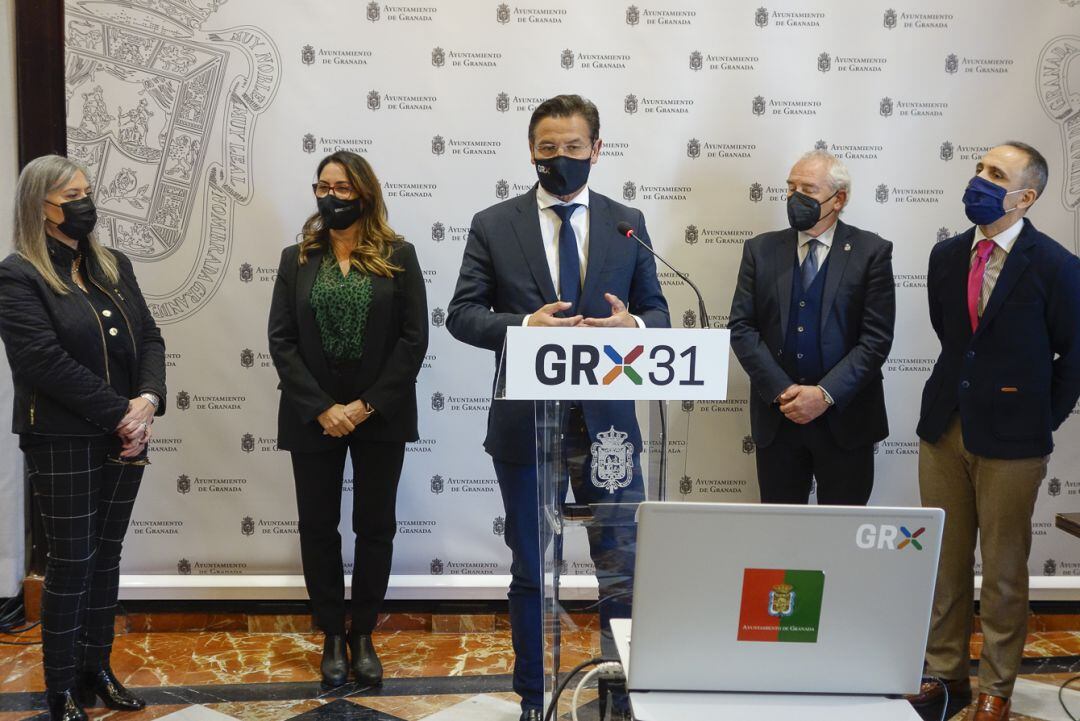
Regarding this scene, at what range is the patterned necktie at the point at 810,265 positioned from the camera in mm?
3209

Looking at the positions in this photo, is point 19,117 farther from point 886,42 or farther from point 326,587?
point 886,42

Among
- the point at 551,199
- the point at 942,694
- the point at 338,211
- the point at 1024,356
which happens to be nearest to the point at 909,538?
the point at 551,199

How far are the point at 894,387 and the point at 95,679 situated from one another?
10.0ft

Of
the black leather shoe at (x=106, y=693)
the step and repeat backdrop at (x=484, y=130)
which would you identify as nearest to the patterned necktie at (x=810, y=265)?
the step and repeat backdrop at (x=484, y=130)

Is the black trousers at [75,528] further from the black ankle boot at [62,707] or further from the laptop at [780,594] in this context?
the laptop at [780,594]

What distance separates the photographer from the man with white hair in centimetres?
314

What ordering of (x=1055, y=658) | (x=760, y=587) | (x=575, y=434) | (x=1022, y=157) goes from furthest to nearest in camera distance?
(x=1055, y=658)
(x=1022, y=157)
(x=575, y=434)
(x=760, y=587)

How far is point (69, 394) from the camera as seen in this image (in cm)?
274

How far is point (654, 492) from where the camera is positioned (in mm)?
1904

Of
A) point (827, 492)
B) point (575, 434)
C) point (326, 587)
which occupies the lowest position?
point (326, 587)

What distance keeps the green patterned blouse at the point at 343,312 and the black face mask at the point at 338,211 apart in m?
0.19

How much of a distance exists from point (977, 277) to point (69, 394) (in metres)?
2.80

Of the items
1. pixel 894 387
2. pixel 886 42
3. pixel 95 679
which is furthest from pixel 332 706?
pixel 886 42

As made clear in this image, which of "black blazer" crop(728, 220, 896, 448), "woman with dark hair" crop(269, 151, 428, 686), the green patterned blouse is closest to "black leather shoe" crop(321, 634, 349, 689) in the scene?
"woman with dark hair" crop(269, 151, 428, 686)
